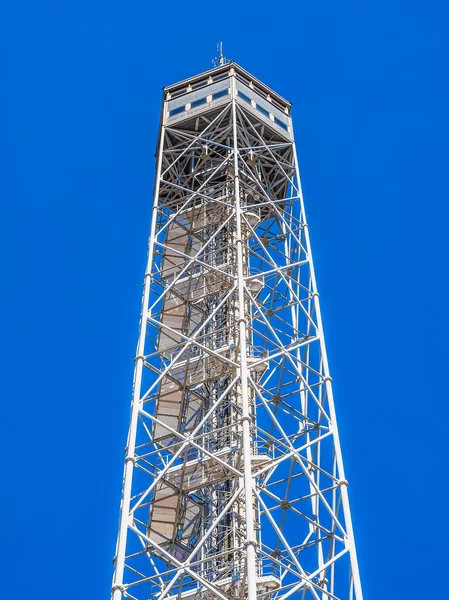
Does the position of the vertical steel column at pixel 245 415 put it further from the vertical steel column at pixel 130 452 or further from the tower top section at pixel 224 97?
the vertical steel column at pixel 130 452

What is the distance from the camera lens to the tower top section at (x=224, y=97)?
4288cm

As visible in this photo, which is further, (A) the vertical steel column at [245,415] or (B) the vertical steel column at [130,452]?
(B) the vertical steel column at [130,452]

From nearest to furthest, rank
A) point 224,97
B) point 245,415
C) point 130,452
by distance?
1. point 245,415
2. point 130,452
3. point 224,97

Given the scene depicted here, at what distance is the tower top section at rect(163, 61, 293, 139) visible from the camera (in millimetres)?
42875

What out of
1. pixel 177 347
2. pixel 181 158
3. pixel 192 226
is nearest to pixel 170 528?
pixel 177 347

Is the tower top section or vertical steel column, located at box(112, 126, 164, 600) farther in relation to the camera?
the tower top section

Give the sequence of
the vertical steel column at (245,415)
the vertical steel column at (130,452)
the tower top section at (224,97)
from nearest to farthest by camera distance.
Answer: the vertical steel column at (245,415) → the vertical steel column at (130,452) → the tower top section at (224,97)

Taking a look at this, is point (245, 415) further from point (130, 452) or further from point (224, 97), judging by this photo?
point (224, 97)

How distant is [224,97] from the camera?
Answer: 42.8 meters

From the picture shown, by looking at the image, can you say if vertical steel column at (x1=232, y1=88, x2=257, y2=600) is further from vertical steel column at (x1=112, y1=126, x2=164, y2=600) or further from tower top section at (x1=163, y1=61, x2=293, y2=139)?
vertical steel column at (x1=112, y1=126, x2=164, y2=600)

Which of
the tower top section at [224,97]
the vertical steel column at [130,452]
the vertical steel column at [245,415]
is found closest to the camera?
the vertical steel column at [245,415]

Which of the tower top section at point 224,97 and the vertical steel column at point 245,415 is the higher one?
the tower top section at point 224,97

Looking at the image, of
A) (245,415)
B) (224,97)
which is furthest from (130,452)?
(224,97)

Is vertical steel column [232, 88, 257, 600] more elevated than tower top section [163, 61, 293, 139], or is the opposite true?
tower top section [163, 61, 293, 139]
